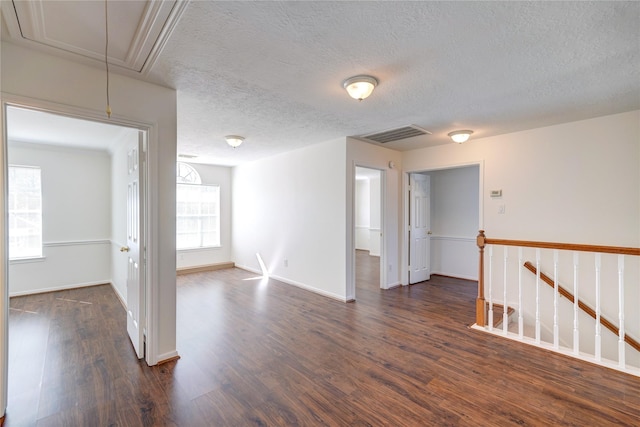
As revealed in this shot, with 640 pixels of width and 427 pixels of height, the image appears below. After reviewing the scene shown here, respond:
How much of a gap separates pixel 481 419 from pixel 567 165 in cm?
339

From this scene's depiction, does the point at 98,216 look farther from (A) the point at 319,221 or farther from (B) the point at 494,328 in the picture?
(B) the point at 494,328

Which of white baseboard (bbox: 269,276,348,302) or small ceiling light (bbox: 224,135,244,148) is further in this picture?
white baseboard (bbox: 269,276,348,302)

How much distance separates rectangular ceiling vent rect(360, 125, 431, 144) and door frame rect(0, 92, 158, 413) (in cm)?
297

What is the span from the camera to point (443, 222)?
6.33m

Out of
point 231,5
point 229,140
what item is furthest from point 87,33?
point 229,140

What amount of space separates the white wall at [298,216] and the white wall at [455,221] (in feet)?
8.47

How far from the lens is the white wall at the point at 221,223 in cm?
657

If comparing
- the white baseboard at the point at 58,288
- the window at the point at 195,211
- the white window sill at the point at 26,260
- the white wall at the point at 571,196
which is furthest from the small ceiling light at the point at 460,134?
the white window sill at the point at 26,260

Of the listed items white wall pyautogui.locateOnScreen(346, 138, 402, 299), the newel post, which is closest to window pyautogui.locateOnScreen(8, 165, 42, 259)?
white wall pyautogui.locateOnScreen(346, 138, 402, 299)

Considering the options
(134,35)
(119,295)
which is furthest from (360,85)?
(119,295)

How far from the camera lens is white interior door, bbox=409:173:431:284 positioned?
17.7 feet

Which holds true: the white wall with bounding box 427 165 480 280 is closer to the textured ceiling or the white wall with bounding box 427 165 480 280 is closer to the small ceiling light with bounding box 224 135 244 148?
the textured ceiling

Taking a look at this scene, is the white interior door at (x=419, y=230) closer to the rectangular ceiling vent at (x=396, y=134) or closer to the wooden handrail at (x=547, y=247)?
the rectangular ceiling vent at (x=396, y=134)

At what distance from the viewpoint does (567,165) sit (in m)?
3.61
